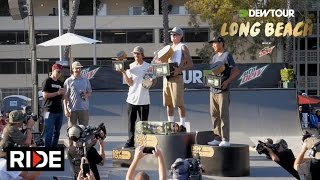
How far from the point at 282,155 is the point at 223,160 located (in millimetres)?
811

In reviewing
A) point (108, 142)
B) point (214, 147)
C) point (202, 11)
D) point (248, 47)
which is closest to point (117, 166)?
point (214, 147)

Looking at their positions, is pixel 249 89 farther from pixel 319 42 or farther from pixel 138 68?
pixel 319 42

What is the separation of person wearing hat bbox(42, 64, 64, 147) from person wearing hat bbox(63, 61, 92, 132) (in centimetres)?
22

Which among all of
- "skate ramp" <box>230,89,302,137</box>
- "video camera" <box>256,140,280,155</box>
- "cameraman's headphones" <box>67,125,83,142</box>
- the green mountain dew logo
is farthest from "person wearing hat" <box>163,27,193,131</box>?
the green mountain dew logo

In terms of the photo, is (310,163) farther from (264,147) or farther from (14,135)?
(14,135)

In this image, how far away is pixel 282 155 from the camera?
Answer: 8.56 meters

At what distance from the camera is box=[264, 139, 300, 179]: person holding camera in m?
8.33

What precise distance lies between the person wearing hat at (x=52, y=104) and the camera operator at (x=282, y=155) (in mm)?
3949

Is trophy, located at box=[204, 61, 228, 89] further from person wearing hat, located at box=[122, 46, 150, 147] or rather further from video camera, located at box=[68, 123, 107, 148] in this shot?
video camera, located at box=[68, 123, 107, 148]

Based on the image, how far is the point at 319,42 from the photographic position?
4891cm

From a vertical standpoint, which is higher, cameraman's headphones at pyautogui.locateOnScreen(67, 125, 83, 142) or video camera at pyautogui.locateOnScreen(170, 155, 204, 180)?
cameraman's headphones at pyautogui.locateOnScreen(67, 125, 83, 142)

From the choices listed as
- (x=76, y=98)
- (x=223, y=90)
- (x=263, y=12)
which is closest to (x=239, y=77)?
(x=76, y=98)

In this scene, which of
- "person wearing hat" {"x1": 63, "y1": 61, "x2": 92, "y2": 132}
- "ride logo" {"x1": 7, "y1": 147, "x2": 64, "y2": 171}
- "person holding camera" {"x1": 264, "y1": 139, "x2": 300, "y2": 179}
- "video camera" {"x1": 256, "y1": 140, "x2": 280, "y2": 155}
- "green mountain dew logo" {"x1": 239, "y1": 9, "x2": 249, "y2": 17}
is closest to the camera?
"ride logo" {"x1": 7, "y1": 147, "x2": 64, "y2": 171}

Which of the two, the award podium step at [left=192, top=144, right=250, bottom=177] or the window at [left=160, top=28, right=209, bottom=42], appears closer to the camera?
the award podium step at [left=192, top=144, right=250, bottom=177]
